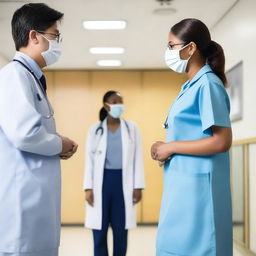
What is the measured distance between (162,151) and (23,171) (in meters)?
0.55

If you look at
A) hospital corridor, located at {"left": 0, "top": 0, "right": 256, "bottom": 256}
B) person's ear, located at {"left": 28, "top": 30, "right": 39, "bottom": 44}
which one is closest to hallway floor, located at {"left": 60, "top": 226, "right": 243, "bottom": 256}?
hospital corridor, located at {"left": 0, "top": 0, "right": 256, "bottom": 256}

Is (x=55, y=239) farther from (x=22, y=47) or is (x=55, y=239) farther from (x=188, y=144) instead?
(x=22, y=47)

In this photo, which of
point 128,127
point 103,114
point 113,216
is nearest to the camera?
point 113,216

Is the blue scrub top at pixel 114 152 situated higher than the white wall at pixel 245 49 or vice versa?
the white wall at pixel 245 49

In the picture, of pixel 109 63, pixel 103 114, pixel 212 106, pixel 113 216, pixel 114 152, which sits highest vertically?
pixel 109 63

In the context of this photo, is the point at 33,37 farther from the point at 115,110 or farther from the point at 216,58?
the point at 115,110

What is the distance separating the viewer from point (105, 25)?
4762 mm

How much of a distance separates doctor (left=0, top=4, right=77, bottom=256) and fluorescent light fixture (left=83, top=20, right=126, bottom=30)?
3114 millimetres

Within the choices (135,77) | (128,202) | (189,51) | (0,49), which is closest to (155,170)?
(135,77)

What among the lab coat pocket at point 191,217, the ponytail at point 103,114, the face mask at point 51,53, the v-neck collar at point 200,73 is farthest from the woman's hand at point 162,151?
the ponytail at point 103,114

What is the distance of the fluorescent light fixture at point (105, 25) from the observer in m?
4.65

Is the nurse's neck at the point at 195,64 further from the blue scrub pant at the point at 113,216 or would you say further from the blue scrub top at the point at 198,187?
the blue scrub pant at the point at 113,216

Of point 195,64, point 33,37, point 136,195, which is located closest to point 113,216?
point 136,195

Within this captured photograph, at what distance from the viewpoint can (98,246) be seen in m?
3.30
